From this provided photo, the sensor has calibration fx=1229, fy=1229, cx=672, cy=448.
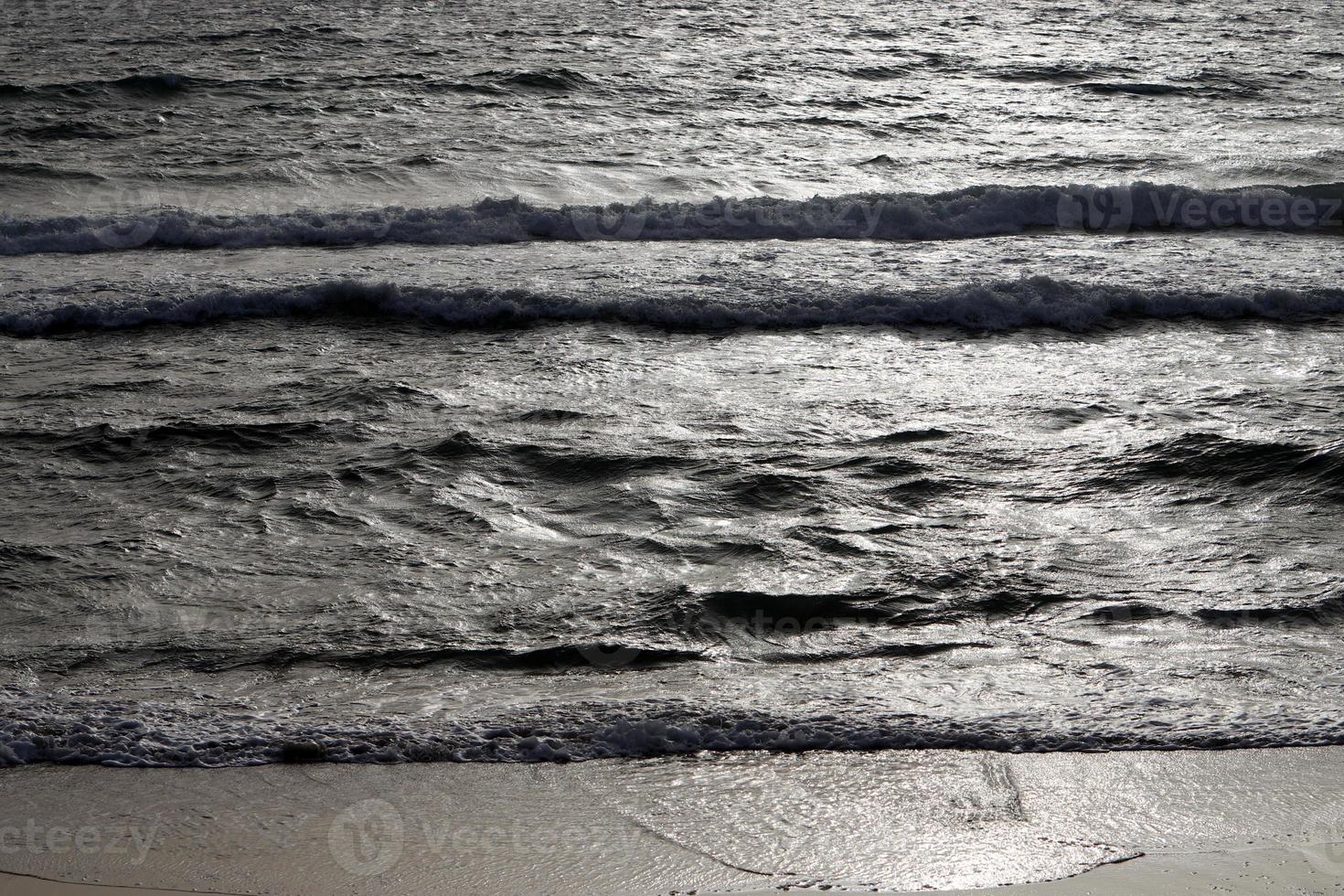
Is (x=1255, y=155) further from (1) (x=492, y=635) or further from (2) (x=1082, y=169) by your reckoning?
(1) (x=492, y=635)

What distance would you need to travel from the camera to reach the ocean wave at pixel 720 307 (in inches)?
312

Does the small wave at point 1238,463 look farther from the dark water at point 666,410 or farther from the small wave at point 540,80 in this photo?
the small wave at point 540,80

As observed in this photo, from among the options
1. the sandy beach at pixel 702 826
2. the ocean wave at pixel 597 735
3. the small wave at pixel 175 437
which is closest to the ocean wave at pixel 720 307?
the small wave at pixel 175 437

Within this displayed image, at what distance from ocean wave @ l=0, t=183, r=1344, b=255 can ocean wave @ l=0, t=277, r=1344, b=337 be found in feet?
5.15

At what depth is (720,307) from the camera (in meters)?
8.01

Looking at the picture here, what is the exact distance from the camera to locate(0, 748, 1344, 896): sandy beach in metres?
3.10

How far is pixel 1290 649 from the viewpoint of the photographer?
13.7 ft

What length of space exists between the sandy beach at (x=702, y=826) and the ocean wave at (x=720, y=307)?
464 cm

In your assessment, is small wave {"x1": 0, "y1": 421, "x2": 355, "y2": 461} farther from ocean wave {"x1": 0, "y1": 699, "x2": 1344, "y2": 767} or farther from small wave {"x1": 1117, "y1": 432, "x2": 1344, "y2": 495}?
small wave {"x1": 1117, "y1": 432, "x2": 1344, "y2": 495}

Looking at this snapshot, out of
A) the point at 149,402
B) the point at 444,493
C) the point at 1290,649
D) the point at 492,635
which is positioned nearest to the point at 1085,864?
the point at 1290,649

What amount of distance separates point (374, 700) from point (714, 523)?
1.81 meters

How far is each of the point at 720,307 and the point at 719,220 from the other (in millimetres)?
2171

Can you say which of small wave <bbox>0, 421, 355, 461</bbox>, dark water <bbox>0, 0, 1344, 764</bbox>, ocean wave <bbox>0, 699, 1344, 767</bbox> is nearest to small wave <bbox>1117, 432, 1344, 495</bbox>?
dark water <bbox>0, 0, 1344, 764</bbox>

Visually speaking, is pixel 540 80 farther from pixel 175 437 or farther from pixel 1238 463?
pixel 1238 463
